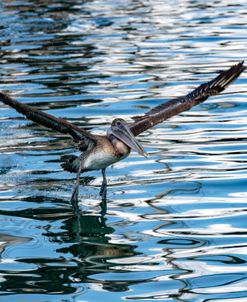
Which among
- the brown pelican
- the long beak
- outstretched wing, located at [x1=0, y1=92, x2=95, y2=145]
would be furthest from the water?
outstretched wing, located at [x1=0, y1=92, x2=95, y2=145]

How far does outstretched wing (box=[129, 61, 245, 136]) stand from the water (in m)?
0.68

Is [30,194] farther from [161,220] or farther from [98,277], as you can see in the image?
[98,277]

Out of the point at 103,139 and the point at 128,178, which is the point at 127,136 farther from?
the point at 128,178

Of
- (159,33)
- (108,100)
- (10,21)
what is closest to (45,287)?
(108,100)

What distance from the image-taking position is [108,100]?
16.6 metres

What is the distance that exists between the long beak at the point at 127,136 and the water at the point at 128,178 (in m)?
0.59

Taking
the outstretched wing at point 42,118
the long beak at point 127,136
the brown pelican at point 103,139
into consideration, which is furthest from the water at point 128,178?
the outstretched wing at point 42,118

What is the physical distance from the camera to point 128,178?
12211 millimetres

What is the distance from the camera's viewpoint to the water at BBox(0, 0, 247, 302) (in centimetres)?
870

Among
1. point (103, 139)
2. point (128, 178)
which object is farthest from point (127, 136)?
point (128, 178)

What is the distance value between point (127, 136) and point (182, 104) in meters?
1.05

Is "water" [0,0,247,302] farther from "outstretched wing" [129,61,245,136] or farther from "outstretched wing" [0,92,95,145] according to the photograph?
"outstretched wing" [0,92,95,145]

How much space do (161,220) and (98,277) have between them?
184 centimetres

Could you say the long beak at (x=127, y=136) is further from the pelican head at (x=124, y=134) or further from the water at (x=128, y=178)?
the water at (x=128, y=178)
